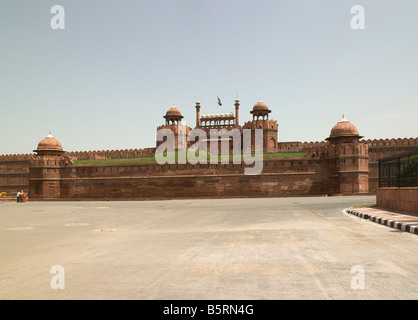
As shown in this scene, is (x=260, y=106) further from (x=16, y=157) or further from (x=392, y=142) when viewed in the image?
(x=16, y=157)

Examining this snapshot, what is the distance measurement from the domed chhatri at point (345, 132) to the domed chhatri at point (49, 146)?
25.1m

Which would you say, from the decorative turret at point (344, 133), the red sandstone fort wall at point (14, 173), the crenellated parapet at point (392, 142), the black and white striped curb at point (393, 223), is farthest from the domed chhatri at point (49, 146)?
the black and white striped curb at point (393, 223)

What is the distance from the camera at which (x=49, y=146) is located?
116 feet

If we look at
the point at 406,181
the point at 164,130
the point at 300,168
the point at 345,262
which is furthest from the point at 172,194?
the point at 345,262

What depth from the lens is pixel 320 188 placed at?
27531 mm

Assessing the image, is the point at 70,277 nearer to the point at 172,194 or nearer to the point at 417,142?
the point at 172,194

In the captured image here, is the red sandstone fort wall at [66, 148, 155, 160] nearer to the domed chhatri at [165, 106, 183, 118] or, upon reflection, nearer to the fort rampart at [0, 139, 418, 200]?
the domed chhatri at [165, 106, 183, 118]

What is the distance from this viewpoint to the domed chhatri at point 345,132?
2967cm

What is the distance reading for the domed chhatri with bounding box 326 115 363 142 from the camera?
97.3ft

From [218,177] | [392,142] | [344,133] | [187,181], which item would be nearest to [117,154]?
[187,181]

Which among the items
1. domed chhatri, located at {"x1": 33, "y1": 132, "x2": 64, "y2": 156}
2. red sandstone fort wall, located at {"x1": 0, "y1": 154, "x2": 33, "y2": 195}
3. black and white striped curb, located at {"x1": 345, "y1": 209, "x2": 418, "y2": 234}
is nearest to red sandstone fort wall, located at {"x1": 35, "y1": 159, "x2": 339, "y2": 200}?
domed chhatri, located at {"x1": 33, "y1": 132, "x2": 64, "y2": 156}

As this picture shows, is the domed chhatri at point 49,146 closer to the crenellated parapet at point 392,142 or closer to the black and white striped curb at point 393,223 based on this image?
the crenellated parapet at point 392,142

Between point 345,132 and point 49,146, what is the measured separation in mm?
26408
